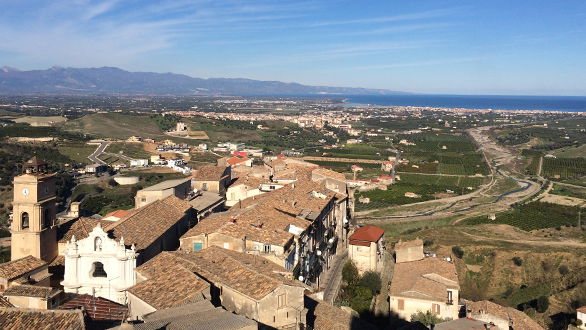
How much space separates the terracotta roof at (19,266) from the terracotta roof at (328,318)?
10.7m

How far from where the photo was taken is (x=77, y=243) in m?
21.3

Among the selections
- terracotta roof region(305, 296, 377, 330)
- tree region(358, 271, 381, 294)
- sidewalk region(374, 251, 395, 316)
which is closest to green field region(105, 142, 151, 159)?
sidewalk region(374, 251, 395, 316)

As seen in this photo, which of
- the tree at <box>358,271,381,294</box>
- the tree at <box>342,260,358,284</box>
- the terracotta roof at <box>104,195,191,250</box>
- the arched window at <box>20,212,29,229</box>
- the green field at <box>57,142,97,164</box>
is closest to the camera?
the arched window at <box>20,212,29,229</box>

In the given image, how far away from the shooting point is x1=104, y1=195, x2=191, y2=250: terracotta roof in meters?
23.4

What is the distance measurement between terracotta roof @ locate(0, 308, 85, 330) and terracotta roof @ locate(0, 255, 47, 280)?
19.8 ft

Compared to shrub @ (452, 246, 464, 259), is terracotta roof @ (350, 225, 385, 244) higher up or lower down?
higher up

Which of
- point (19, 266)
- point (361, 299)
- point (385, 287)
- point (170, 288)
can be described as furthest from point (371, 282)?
point (19, 266)

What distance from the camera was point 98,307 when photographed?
17375mm

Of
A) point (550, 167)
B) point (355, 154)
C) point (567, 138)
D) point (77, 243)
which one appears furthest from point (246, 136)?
point (77, 243)

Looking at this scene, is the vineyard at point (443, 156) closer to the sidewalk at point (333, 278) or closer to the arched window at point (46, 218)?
the sidewalk at point (333, 278)

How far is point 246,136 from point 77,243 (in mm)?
125117

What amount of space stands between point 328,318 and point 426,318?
6686mm

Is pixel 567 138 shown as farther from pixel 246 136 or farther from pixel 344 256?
pixel 344 256

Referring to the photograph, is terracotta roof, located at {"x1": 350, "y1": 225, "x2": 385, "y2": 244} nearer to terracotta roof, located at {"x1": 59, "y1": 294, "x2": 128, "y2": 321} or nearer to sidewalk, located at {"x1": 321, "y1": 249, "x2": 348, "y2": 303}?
sidewalk, located at {"x1": 321, "y1": 249, "x2": 348, "y2": 303}
